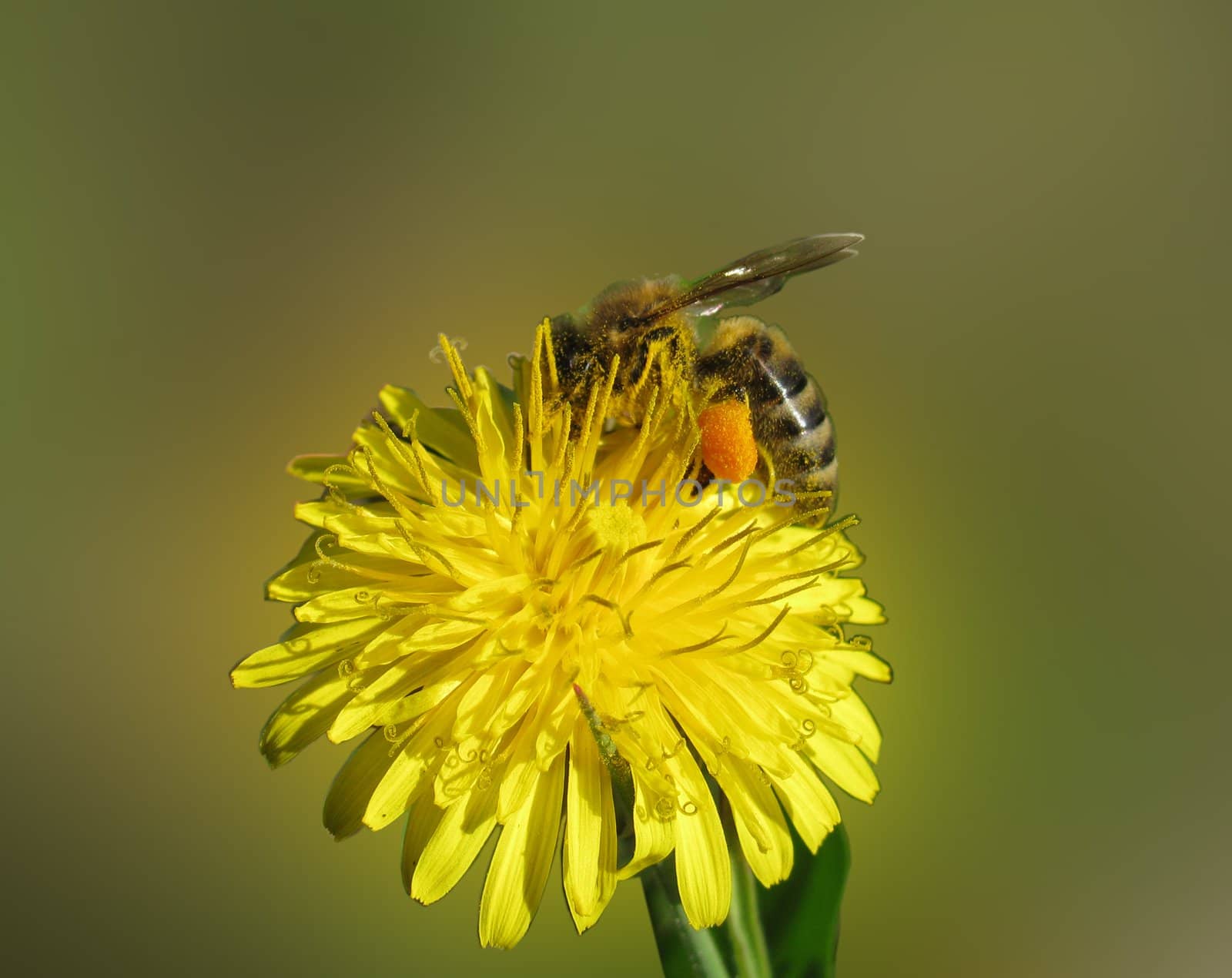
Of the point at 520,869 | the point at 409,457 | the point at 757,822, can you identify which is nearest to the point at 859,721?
the point at 757,822

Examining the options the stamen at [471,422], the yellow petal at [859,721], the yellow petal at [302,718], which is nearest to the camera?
the yellow petal at [302,718]

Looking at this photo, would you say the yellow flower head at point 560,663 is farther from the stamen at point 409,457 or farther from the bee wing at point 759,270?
the bee wing at point 759,270

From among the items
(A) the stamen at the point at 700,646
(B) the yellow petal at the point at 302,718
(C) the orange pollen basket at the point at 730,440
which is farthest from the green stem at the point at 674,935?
(C) the orange pollen basket at the point at 730,440

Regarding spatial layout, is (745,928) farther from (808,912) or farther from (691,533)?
(691,533)

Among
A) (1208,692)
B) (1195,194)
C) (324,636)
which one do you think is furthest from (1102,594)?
(324,636)

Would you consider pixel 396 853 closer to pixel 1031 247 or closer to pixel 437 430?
pixel 437 430

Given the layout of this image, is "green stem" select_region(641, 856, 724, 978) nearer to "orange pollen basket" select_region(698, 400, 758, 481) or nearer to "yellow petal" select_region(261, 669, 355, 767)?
"yellow petal" select_region(261, 669, 355, 767)

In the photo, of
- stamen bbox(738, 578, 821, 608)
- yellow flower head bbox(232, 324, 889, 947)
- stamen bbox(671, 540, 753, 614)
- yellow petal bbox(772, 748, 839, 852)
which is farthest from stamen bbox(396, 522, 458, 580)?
yellow petal bbox(772, 748, 839, 852)
